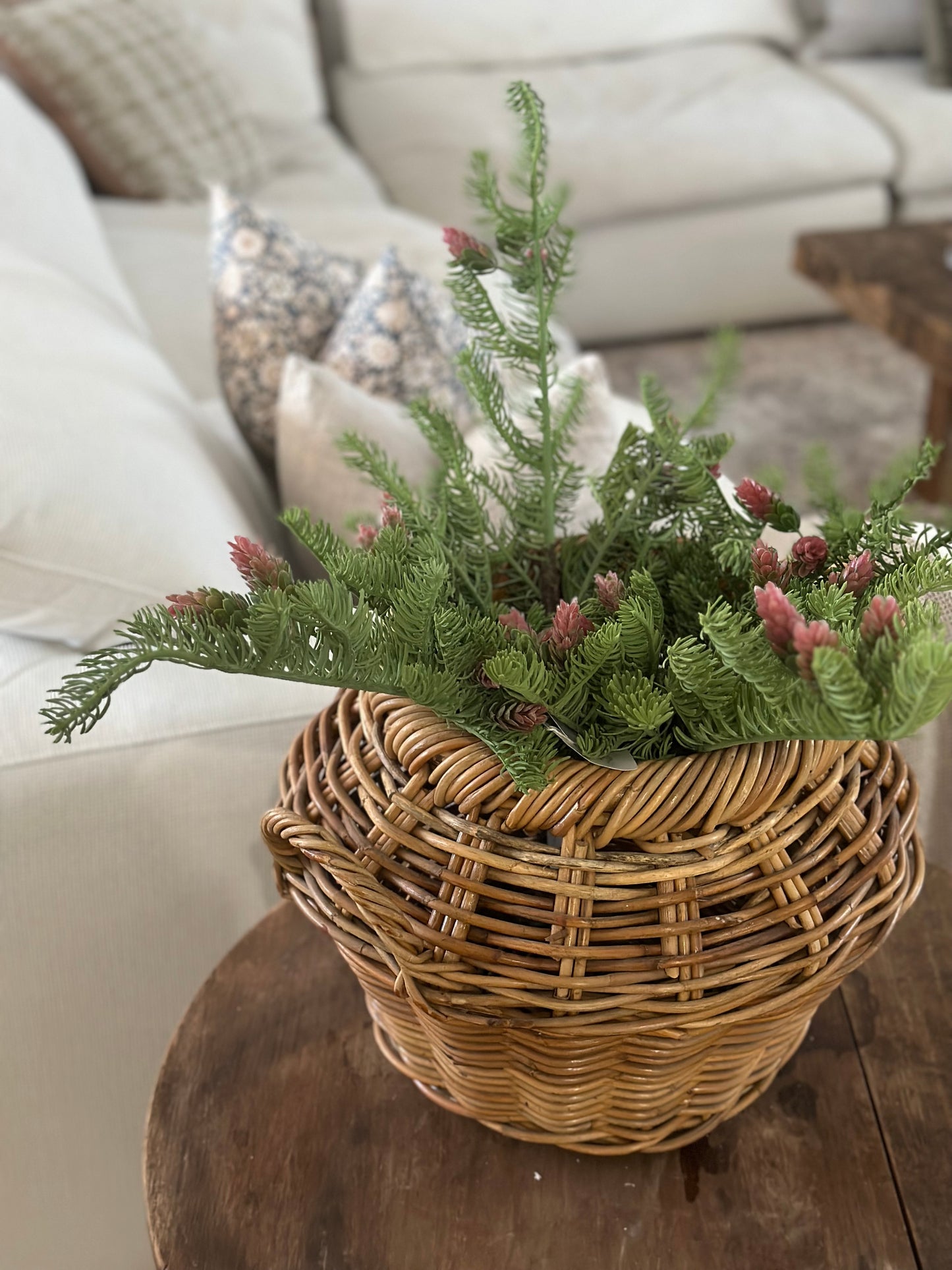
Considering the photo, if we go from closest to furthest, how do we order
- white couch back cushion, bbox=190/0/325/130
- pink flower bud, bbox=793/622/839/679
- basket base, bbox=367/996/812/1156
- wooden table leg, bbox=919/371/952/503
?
pink flower bud, bbox=793/622/839/679
basket base, bbox=367/996/812/1156
wooden table leg, bbox=919/371/952/503
white couch back cushion, bbox=190/0/325/130

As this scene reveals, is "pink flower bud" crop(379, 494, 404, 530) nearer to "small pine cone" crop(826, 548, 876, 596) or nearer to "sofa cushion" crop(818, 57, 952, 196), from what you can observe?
"small pine cone" crop(826, 548, 876, 596)

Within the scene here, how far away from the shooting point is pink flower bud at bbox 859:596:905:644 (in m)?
0.42

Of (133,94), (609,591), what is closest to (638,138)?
(133,94)

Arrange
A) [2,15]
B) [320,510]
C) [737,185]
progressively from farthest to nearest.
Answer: [737,185], [2,15], [320,510]

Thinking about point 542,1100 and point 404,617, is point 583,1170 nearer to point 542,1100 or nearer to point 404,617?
point 542,1100

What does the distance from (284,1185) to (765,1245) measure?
0.25 metres

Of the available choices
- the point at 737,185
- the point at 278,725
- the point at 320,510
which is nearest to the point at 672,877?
the point at 278,725

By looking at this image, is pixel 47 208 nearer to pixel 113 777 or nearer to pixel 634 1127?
pixel 113 777

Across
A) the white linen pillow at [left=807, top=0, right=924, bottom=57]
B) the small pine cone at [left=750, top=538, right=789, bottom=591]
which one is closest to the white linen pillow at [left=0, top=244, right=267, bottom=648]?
the small pine cone at [left=750, top=538, right=789, bottom=591]

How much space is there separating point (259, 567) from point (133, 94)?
2.05 m

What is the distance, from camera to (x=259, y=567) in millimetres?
482

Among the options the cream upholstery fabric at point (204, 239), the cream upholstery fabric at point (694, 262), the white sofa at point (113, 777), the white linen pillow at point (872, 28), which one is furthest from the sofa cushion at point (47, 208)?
the white linen pillow at point (872, 28)

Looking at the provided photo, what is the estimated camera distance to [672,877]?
0.50 m

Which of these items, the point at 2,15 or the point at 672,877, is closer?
the point at 672,877
